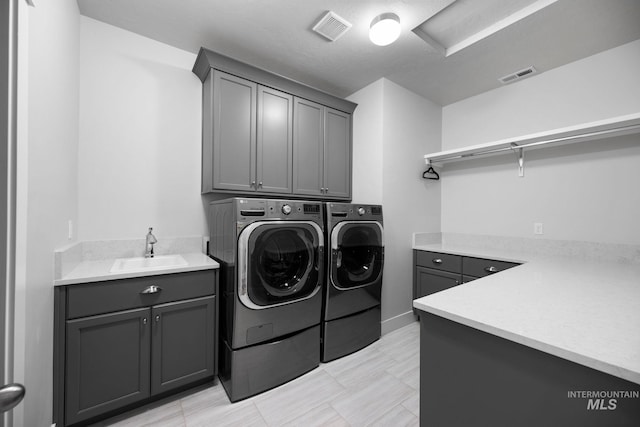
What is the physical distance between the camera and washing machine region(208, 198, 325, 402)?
1.65 meters

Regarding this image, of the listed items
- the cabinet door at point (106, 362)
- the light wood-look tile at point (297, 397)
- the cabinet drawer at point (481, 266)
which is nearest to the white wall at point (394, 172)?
the cabinet drawer at point (481, 266)

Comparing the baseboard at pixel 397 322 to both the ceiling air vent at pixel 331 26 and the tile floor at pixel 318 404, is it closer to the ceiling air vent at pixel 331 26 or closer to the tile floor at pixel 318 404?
the tile floor at pixel 318 404

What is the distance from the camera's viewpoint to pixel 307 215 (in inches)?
76.5

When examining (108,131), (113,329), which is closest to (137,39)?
(108,131)

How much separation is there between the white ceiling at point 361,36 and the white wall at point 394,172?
0.28 m

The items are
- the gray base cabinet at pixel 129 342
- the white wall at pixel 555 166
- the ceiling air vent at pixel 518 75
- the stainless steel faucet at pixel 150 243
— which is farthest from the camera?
the ceiling air vent at pixel 518 75

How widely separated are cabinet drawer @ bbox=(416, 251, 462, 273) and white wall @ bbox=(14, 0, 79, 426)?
285cm

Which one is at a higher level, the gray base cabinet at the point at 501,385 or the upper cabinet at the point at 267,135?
the upper cabinet at the point at 267,135

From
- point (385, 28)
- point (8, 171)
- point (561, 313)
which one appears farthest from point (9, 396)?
point (385, 28)

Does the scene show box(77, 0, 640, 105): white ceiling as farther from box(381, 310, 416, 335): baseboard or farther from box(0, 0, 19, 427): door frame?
box(381, 310, 416, 335): baseboard

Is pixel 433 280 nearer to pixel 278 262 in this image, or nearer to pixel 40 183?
pixel 278 262

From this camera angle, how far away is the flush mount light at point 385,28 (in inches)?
68.5

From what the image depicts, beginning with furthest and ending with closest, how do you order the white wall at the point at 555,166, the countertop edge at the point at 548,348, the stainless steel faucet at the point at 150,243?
the white wall at the point at 555,166 < the stainless steel faucet at the point at 150,243 < the countertop edge at the point at 548,348

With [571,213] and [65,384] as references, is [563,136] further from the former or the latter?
[65,384]
